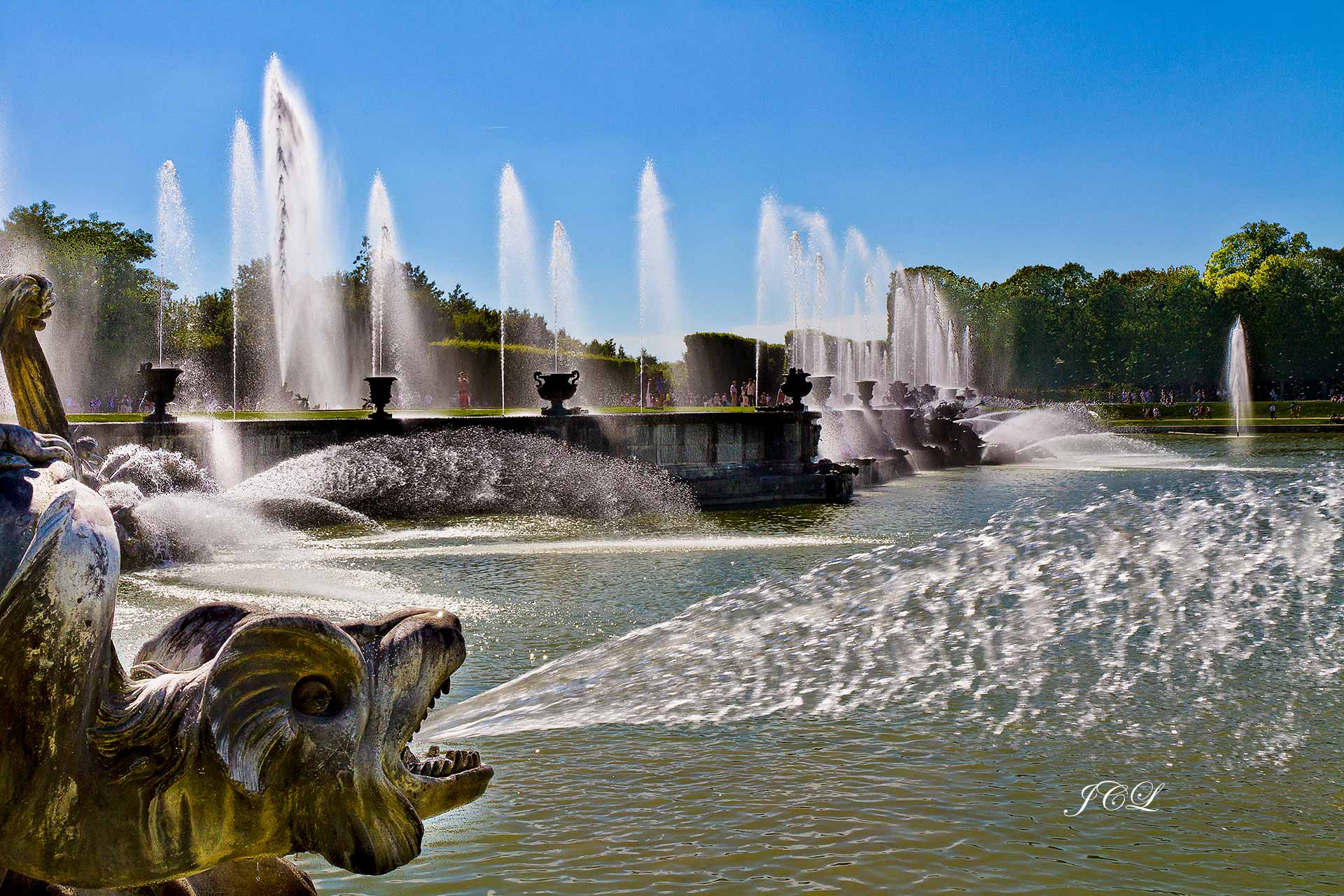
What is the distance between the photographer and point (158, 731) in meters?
1.85

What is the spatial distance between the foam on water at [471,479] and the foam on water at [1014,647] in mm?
9132

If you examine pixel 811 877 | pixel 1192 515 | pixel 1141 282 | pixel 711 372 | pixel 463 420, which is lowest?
pixel 811 877

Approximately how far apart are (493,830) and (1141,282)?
89.8 metres

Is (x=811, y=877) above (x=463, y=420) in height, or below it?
below

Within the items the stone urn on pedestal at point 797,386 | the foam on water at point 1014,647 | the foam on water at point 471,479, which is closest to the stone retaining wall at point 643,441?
the foam on water at point 471,479

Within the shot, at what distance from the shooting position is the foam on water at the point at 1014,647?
566cm

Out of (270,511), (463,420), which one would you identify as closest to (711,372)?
(463,420)

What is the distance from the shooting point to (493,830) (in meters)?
4.29

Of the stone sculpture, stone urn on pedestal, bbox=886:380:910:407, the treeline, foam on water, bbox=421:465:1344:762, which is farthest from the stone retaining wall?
the treeline

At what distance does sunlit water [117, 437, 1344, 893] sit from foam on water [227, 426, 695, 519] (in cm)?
Result: 519

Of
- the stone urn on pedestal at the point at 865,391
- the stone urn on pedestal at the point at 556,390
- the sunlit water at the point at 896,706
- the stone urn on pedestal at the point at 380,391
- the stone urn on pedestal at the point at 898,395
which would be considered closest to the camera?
the sunlit water at the point at 896,706

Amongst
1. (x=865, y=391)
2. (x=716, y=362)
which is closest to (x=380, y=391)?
(x=865, y=391)

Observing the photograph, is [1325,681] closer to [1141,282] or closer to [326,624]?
[326,624]

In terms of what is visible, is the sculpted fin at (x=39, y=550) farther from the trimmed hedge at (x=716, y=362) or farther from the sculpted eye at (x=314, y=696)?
the trimmed hedge at (x=716, y=362)
